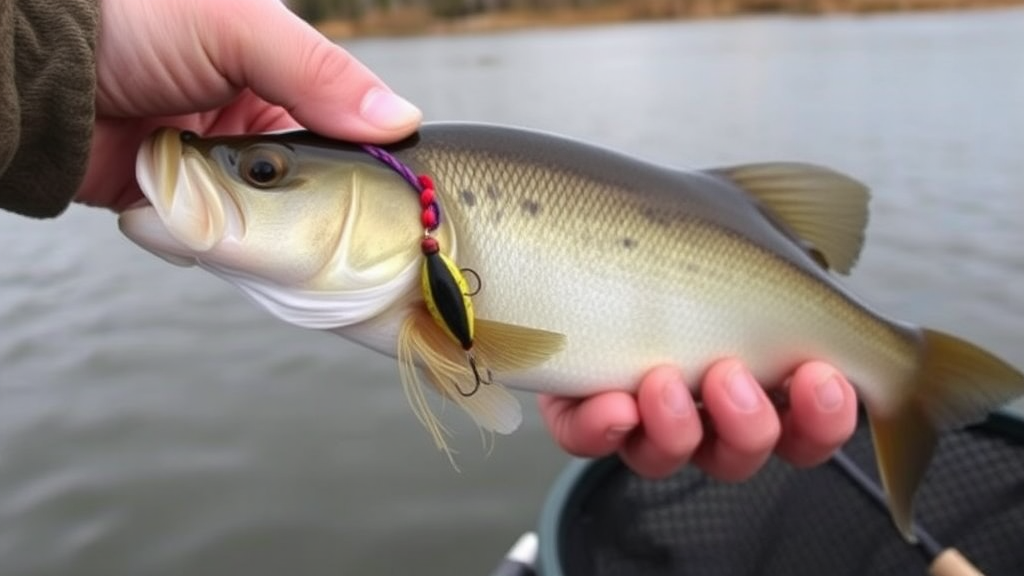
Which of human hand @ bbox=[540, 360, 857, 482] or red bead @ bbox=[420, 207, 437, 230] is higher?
red bead @ bbox=[420, 207, 437, 230]

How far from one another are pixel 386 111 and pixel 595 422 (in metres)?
0.80

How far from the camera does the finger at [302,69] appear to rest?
5.84 feet

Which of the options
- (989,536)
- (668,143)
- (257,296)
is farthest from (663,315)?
(668,143)

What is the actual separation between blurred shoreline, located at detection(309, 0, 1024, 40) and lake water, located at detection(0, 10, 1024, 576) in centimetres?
3690

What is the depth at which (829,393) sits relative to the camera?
6.54 ft

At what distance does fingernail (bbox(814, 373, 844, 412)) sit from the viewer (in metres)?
1.99

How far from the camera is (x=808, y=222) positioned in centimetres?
215

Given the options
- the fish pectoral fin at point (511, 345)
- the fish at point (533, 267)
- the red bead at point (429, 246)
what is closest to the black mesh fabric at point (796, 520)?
the fish at point (533, 267)

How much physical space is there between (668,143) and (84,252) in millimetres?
7374

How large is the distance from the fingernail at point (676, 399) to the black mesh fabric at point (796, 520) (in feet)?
1.81

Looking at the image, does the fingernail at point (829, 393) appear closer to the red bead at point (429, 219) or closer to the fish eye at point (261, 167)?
the red bead at point (429, 219)

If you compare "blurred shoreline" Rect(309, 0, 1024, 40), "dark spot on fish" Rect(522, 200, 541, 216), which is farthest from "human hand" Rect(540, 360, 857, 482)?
"blurred shoreline" Rect(309, 0, 1024, 40)

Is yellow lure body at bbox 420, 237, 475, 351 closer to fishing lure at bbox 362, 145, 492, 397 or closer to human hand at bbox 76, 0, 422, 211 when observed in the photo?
fishing lure at bbox 362, 145, 492, 397


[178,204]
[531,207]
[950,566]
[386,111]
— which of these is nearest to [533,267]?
[531,207]
